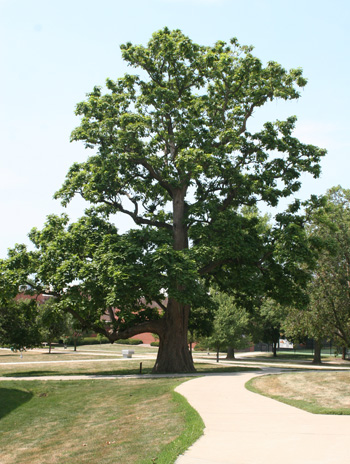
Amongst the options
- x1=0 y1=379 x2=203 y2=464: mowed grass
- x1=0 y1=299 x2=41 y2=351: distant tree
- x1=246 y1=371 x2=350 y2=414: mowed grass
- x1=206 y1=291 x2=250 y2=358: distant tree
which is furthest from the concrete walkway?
x1=206 y1=291 x2=250 y2=358: distant tree

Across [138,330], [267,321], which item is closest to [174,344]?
[138,330]

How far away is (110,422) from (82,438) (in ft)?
4.18

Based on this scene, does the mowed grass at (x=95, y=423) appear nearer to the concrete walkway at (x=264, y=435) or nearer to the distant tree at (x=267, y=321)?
the concrete walkway at (x=264, y=435)

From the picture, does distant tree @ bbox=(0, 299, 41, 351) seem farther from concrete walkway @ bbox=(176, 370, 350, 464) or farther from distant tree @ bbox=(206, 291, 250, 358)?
concrete walkway @ bbox=(176, 370, 350, 464)

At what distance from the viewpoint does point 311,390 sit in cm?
1411

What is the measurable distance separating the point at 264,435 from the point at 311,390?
20.4ft

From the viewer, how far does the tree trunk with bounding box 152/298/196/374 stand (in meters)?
25.0

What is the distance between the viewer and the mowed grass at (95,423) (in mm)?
9039

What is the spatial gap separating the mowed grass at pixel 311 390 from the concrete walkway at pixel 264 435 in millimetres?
571

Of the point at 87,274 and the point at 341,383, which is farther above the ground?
the point at 87,274

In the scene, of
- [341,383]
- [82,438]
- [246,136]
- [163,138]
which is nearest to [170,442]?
[82,438]

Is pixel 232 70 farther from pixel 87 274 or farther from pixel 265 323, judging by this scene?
pixel 265 323

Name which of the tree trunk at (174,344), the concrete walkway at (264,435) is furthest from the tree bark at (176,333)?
the concrete walkway at (264,435)

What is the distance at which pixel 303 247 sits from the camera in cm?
2416
